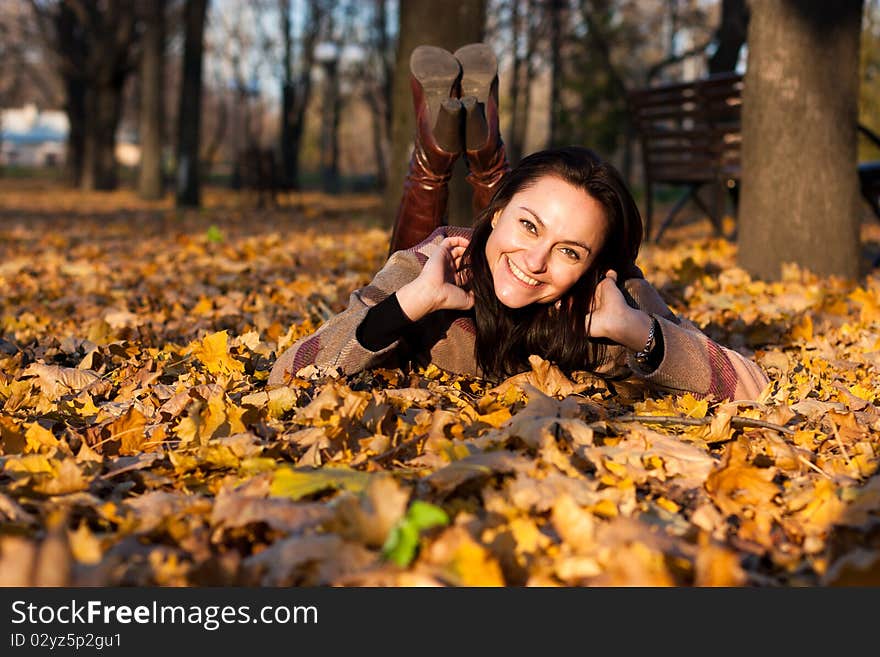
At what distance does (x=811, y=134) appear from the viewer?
569 cm

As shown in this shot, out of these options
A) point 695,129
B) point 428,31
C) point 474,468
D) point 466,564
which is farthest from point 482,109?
point 695,129

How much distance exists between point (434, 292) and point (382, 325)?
0.63 ft

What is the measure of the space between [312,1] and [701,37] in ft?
40.2

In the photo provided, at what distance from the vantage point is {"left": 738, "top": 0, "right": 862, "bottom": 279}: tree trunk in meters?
5.64

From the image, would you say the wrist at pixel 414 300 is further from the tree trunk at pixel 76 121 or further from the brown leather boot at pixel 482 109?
the tree trunk at pixel 76 121

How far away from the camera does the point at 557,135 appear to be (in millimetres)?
20641

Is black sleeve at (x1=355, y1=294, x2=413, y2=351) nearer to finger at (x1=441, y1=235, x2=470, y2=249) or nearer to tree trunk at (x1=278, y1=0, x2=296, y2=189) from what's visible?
finger at (x1=441, y1=235, x2=470, y2=249)

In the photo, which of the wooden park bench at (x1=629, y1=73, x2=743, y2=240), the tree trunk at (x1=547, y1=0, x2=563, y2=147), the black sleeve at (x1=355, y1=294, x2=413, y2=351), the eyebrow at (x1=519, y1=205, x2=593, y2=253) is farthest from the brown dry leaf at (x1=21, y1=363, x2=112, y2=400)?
the tree trunk at (x1=547, y1=0, x2=563, y2=147)

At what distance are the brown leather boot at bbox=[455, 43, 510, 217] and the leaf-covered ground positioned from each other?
1000mm

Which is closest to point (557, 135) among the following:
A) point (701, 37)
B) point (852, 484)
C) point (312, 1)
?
point (701, 37)

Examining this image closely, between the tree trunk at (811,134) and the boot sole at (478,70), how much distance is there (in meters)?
2.59

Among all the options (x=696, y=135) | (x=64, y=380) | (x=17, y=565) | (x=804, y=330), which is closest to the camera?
(x=17, y=565)

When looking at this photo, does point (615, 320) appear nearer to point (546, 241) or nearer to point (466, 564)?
point (546, 241)

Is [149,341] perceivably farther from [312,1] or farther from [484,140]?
[312,1]
